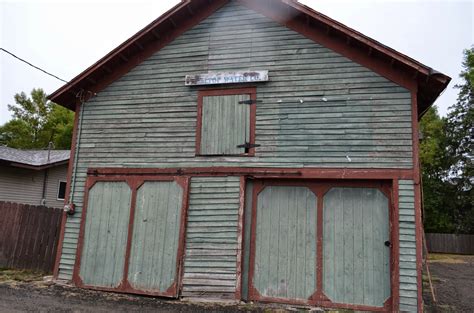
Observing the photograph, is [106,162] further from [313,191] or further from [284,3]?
[284,3]

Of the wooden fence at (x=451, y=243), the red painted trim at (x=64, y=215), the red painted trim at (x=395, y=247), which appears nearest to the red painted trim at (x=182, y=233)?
the red painted trim at (x=64, y=215)

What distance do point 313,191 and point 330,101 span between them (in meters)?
1.99

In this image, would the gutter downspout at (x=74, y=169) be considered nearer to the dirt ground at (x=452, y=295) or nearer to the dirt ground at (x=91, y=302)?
the dirt ground at (x=91, y=302)

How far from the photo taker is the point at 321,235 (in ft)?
26.7

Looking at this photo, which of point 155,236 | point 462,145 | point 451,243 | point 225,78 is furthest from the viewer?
point 462,145

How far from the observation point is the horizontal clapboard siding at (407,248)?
7301 mm

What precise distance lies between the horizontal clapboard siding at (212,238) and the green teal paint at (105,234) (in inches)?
65.2

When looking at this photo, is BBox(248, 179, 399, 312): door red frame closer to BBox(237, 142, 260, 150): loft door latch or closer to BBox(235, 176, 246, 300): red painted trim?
BBox(235, 176, 246, 300): red painted trim

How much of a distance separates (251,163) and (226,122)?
1.16 meters

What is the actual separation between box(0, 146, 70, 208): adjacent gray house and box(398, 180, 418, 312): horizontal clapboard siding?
1585 cm

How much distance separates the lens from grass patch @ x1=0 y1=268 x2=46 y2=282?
9.73 m

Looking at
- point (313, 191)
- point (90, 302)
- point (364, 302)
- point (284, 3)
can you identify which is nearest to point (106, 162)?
point (90, 302)

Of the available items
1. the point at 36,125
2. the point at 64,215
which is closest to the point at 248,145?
the point at 64,215

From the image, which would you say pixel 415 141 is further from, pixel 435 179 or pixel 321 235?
pixel 435 179
